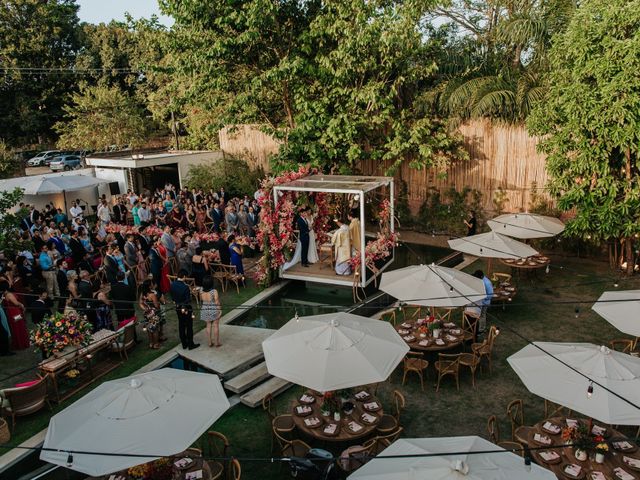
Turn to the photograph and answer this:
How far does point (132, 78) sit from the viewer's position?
3662 centimetres

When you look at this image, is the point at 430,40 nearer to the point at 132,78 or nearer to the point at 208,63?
the point at 208,63

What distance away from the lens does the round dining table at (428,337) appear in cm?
960

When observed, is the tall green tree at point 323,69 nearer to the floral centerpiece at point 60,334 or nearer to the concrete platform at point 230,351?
the concrete platform at point 230,351

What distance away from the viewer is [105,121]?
2927 cm

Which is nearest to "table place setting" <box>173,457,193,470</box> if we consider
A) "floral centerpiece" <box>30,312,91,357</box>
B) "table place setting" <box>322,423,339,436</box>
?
"table place setting" <box>322,423,339,436</box>

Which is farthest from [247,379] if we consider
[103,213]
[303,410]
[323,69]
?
[103,213]

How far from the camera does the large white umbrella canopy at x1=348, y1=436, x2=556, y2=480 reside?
4.80 meters

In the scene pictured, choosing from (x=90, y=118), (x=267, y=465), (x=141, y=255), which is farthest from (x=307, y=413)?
(x=90, y=118)

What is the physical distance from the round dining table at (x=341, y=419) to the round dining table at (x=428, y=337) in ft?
6.29

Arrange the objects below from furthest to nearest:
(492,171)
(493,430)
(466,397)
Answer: (492,171) < (466,397) < (493,430)

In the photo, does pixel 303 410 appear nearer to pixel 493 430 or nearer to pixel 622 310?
pixel 493 430

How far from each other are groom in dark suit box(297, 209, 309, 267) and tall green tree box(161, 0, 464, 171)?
3.64 metres

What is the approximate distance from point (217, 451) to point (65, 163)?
3125cm

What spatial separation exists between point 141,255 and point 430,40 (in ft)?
38.6
